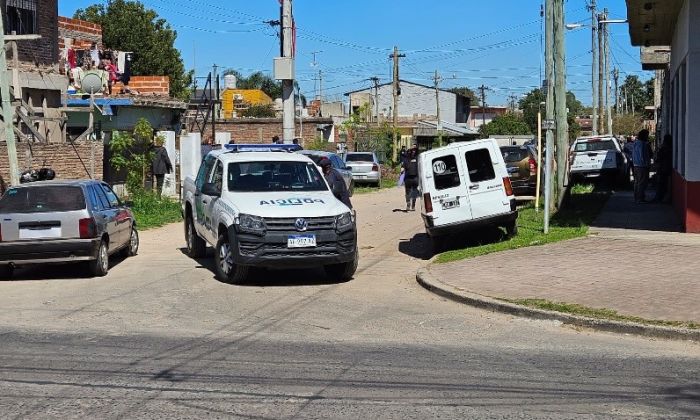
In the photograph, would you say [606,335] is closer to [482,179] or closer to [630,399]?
[630,399]

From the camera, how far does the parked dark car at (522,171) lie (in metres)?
25.7

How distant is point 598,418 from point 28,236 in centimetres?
990

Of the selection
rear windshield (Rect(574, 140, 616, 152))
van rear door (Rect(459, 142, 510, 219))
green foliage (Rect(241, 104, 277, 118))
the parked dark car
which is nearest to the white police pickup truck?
van rear door (Rect(459, 142, 510, 219))

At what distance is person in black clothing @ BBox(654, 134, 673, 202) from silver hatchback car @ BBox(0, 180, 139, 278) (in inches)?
560

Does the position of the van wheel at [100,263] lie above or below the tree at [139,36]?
below

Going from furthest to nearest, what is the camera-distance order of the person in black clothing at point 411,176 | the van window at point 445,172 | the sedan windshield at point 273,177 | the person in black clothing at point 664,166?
the person in black clothing at point 411,176
the person in black clothing at point 664,166
the van window at point 445,172
the sedan windshield at point 273,177

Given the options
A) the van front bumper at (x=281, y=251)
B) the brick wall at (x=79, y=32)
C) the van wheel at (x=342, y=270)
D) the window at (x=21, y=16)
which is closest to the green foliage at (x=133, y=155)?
the window at (x=21, y=16)

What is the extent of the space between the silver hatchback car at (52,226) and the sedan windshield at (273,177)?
2.26 meters

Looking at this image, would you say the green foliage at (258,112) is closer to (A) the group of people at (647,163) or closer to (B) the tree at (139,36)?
(B) the tree at (139,36)

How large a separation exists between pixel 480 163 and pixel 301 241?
16.3ft

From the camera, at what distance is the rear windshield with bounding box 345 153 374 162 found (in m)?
40.0

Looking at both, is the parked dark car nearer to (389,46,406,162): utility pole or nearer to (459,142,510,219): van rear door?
(459,142,510,219): van rear door

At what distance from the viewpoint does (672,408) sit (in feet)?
21.6

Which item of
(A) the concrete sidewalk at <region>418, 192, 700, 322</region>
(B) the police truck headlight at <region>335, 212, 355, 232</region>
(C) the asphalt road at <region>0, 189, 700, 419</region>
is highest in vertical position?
(B) the police truck headlight at <region>335, 212, 355, 232</region>
